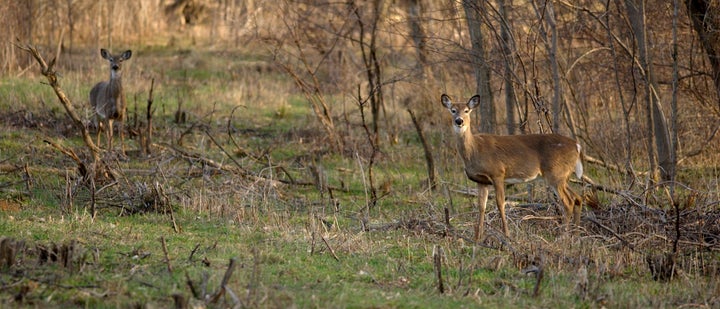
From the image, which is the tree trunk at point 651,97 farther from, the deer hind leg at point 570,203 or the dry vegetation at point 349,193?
the deer hind leg at point 570,203

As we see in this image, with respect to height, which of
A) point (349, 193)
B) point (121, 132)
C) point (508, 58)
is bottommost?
point (349, 193)

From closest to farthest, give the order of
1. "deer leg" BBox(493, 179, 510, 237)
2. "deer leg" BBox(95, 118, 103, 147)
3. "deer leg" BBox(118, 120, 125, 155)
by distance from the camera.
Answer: "deer leg" BBox(493, 179, 510, 237) → "deer leg" BBox(118, 120, 125, 155) → "deer leg" BBox(95, 118, 103, 147)

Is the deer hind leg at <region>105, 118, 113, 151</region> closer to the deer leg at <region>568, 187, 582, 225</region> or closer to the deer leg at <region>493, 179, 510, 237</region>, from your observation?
the deer leg at <region>493, 179, 510, 237</region>

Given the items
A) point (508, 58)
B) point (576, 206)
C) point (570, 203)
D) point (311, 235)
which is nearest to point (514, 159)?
point (570, 203)

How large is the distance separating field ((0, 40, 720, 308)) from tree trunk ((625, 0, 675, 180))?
1.79 feet

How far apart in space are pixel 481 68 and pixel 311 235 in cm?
452

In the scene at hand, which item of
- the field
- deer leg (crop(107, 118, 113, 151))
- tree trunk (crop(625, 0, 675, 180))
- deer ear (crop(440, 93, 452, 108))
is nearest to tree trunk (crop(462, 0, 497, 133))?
the field

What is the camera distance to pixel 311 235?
9.39 metres

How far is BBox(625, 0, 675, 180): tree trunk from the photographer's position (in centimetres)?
1163

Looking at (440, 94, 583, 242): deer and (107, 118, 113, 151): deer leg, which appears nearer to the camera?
(440, 94, 583, 242): deer

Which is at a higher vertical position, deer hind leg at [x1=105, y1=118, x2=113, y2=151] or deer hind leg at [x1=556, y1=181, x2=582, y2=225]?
deer hind leg at [x1=105, y1=118, x2=113, y2=151]

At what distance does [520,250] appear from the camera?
28.9ft

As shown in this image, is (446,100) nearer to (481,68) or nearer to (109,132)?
(481,68)

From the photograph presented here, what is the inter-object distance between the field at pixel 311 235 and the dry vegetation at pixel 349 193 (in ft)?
0.10
